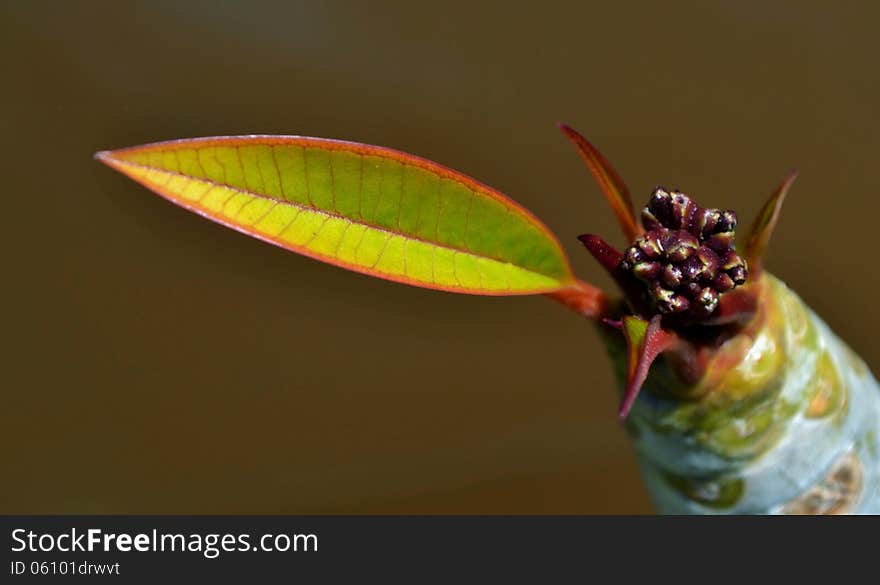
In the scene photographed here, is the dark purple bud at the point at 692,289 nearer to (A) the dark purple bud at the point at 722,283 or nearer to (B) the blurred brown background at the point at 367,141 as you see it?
(A) the dark purple bud at the point at 722,283

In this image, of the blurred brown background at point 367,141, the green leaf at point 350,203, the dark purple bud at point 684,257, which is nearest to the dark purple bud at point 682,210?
the dark purple bud at point 684,257

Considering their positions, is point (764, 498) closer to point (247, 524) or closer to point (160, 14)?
point (247, 524)

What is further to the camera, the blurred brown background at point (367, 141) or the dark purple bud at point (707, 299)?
the blurred brown background at point (367, 141)

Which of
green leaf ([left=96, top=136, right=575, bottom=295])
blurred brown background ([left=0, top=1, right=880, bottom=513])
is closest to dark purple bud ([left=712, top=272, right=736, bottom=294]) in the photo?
green leaf ([left=96, top=136, right=575, bottom=295])

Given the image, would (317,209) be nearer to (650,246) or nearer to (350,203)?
(350,203)

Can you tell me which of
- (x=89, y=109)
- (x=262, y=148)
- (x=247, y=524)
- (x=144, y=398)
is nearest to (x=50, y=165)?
(x=89, y=109)

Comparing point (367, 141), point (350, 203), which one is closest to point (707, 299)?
point (350, 203)

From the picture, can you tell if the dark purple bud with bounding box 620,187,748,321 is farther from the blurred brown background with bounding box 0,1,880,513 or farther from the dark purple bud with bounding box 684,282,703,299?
the blurred brown background with bounding box 0,1,880,513
